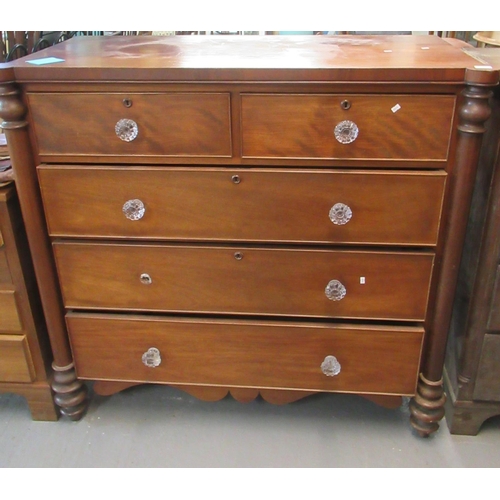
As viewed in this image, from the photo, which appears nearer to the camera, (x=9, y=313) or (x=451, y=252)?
(x=451, y=252)

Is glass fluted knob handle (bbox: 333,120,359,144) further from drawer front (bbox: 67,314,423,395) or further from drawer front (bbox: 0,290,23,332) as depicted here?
drawer front (bbox: 0,290,23,332)

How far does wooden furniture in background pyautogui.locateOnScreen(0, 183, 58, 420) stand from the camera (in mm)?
1320

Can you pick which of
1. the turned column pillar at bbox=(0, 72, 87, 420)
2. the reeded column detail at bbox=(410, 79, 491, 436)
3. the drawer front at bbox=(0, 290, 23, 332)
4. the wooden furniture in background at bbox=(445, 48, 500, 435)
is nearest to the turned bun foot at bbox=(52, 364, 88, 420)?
the turned column pillar at bbox=(0, 72, 87, 420)

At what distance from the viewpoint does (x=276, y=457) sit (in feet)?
4.64

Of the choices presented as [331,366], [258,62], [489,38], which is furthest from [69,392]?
[489,38]

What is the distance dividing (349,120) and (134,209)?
536 millimetres

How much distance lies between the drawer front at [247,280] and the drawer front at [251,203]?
45 millimetres

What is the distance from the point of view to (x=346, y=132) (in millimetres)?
1132

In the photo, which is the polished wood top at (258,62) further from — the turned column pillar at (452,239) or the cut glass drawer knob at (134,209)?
the cut glass drawer knob at (134,209)

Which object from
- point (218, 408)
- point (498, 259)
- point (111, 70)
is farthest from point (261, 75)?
point (218, 408)

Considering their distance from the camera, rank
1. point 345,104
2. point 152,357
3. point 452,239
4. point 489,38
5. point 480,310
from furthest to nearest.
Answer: point 489,38, point 152,357, point 480,310, point 452,239, point 345,104

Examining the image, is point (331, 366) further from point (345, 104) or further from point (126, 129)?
point (126, 129)

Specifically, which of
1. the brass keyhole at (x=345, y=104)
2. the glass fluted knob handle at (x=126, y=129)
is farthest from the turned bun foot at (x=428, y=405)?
the glass fluted knob handle at (x=126, y=129)

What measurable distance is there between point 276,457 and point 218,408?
0.25 metres
